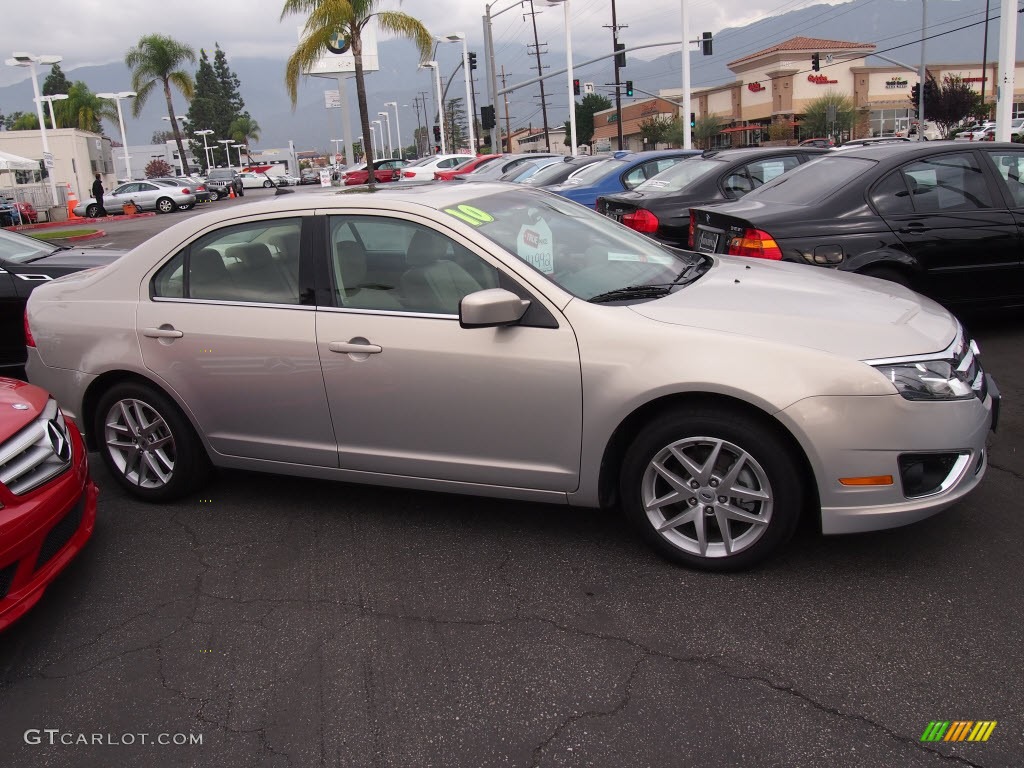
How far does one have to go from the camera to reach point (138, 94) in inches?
1842

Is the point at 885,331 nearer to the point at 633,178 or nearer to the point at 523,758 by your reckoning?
the point at 523,758

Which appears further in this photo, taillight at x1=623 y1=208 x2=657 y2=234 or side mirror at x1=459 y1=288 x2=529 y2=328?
taillight at x1=623 y1=208 x2=657 y2=234

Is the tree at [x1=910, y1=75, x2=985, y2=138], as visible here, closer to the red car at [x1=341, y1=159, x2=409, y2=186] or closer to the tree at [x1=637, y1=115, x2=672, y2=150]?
the tree at [x1=637, y1=115, x2=672, y2=150]

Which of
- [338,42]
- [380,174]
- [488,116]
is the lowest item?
[380,174]

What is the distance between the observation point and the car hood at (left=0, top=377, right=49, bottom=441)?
131 inches

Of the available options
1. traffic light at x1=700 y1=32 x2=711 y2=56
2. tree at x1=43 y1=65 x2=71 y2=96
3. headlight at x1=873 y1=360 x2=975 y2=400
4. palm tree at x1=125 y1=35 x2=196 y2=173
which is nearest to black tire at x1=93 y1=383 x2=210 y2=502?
headlight at x1=873 y1=360 x2=975 y2=400

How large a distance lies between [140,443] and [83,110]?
8372cm

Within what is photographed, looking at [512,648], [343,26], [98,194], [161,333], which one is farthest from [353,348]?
[98,194]

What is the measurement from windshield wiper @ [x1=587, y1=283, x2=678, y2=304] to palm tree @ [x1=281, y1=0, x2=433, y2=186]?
2048cm

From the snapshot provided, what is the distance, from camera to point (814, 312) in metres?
3.35

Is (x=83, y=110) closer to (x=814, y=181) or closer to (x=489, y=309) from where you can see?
(x=814, y=181)

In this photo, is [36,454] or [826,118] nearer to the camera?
[36,454]

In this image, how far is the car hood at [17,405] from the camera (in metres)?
3.32

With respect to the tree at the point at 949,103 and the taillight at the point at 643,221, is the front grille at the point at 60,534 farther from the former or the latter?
the tree at the point at 949,103
